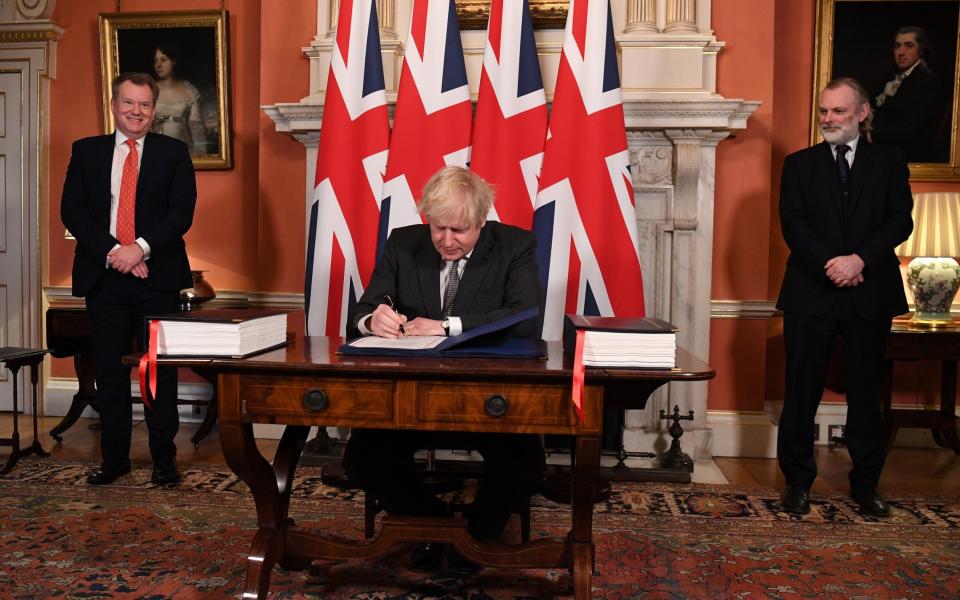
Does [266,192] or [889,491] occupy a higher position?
[266,192]

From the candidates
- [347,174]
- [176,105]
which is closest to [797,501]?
[347,174]

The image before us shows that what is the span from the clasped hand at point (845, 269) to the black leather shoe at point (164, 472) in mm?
3006

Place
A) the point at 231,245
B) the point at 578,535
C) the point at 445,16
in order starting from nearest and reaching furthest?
the point at 578,535 < the point at 445,16 < the point at 231,245

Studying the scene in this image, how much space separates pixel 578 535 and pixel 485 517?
0.38 m

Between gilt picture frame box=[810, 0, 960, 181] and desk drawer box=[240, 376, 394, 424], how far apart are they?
141 inches

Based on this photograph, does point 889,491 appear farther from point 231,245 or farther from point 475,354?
point 231,245

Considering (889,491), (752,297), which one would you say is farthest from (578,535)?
(752,297)

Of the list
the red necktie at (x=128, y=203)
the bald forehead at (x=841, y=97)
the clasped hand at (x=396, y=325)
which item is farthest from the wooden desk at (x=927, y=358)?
the red necktie at (x=128, y=203)

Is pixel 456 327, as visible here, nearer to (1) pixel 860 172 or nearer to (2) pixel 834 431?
(1) pixel 860 172

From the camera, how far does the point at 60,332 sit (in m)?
4.67

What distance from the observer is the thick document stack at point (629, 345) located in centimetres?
199

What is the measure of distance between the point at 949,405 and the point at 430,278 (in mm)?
3311

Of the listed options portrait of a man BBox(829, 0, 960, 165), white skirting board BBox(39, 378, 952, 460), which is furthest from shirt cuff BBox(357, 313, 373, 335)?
portrait of a man BBox(829, 0, 960, 165)

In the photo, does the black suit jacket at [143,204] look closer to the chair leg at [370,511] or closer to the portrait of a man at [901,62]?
the chair leg at [370,511]
